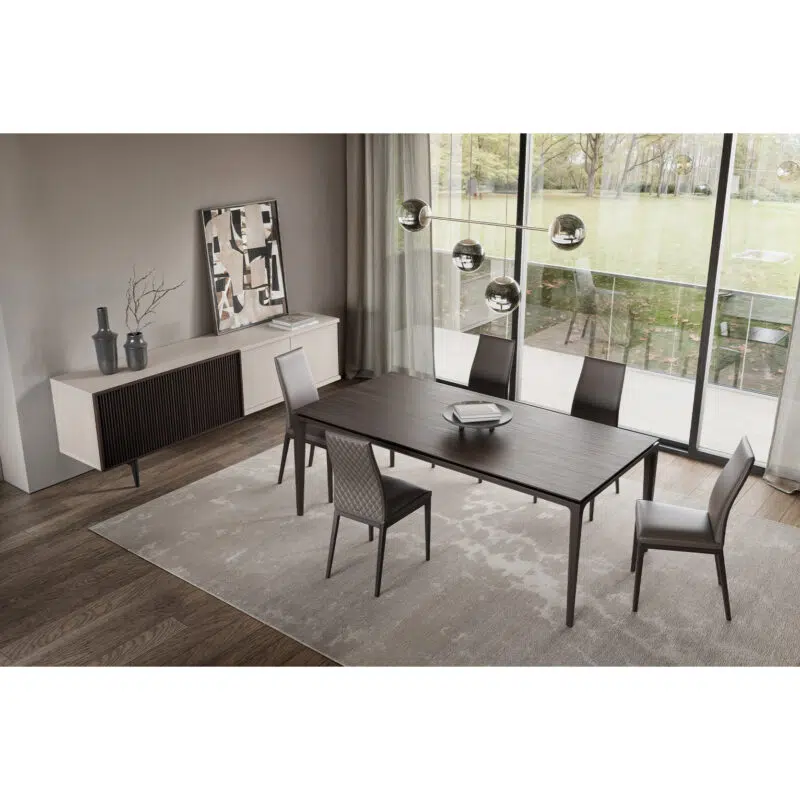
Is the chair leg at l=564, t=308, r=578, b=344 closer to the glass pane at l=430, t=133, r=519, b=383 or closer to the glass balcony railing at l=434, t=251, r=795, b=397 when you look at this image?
the glass balcony railing at l=434, t=251, r=795, b=397

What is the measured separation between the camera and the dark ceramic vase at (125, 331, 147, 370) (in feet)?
17.7

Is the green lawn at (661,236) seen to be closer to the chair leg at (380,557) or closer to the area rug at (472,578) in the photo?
the area rug at (472,578)

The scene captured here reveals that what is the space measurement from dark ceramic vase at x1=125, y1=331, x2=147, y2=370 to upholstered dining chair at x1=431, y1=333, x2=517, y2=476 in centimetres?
216

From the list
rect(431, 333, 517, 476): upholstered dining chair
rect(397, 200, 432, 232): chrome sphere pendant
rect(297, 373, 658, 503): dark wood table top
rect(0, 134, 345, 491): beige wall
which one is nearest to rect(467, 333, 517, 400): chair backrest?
rect(431, 333, 517, 476): upholstered dining chair

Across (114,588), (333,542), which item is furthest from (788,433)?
(114,588)

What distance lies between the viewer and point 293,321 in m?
6.59

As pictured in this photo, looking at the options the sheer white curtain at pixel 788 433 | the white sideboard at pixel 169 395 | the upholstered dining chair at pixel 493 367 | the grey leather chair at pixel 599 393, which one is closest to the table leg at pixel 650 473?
the grey leather chair at pixel 599 393

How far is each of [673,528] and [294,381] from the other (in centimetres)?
252

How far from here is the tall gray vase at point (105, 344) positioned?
17.4ft

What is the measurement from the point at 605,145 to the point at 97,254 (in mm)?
3552

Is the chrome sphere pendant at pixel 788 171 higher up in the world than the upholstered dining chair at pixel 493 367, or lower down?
higher up

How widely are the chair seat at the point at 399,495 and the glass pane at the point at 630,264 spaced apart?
2.43 meters

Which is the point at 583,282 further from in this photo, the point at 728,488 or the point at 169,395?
the point at 169,395

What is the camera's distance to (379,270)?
7312mm
